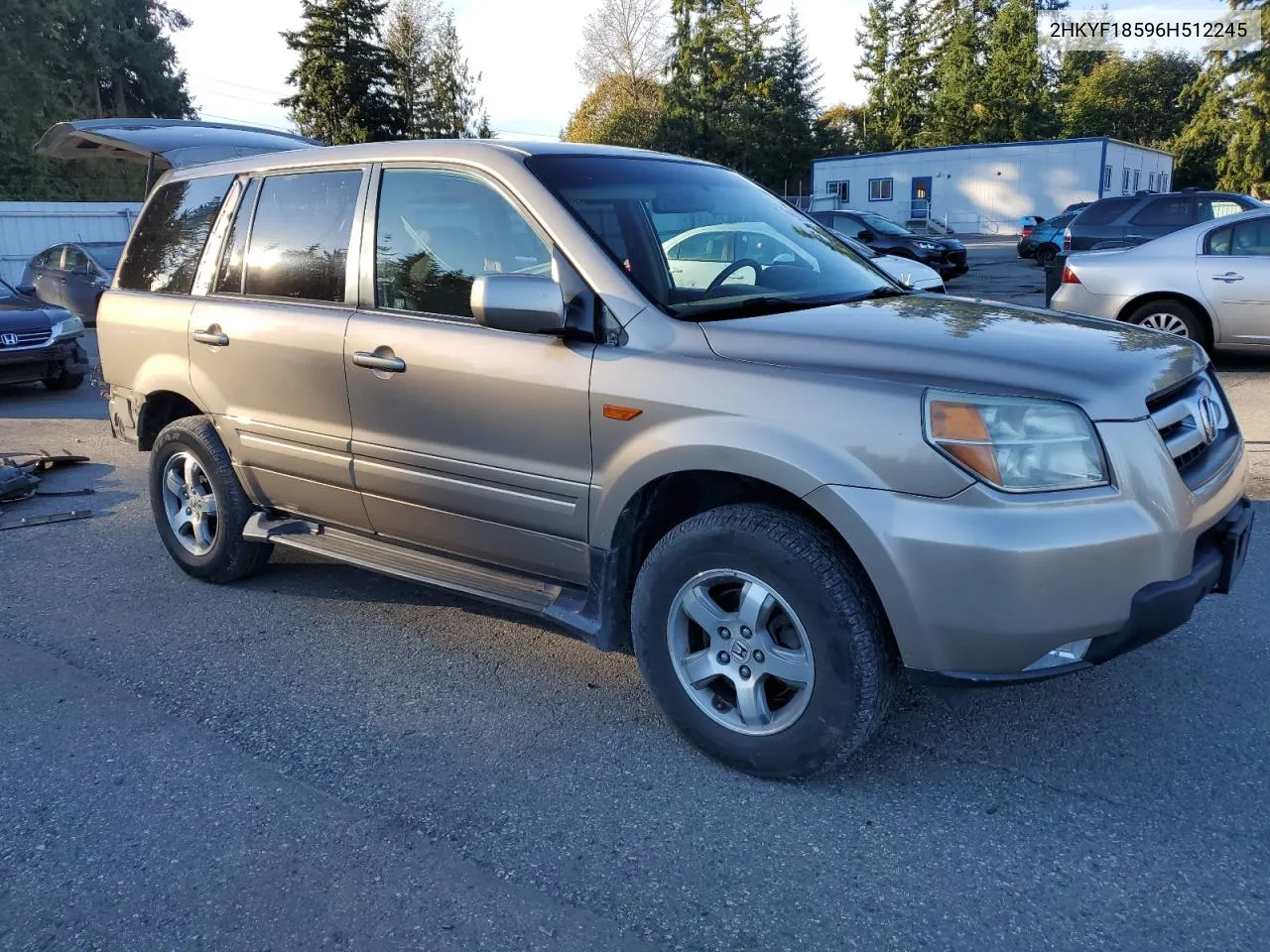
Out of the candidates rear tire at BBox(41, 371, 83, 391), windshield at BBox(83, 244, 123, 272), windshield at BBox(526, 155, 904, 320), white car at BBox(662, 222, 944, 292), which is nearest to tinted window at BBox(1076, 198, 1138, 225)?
windshield at BBox(526, 155, 904, 320)

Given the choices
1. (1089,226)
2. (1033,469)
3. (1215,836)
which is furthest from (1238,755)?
(1089,226)

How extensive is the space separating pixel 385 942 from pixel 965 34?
67114mm

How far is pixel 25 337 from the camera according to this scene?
10656mm

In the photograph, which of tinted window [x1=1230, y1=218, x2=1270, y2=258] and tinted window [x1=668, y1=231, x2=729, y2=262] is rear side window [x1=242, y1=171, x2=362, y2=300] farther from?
tinted window [x1=1230, y1=218, x2=1270, y2=258]

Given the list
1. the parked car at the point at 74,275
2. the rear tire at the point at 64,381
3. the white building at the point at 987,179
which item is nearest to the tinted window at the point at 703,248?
the rear tire at the point at 64,381

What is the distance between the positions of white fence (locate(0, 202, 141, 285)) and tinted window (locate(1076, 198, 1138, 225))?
1823 cm

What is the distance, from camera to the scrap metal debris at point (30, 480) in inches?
244

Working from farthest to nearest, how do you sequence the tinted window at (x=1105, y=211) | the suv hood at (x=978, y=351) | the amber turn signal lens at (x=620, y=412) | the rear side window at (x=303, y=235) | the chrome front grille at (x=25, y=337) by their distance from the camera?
the tinted window at (x=1105, y=211), the chrome front grille at (x=25, y=337), the rear side window at (x=303, y=235), the amber turn signal lens at (x=620, y=412), the suv hood at (x=978, y=351)

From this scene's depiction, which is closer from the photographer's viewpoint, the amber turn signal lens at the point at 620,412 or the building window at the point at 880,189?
the amber turn signal lens at the point at 620,412

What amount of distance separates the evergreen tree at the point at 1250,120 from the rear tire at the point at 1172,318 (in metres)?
48.4

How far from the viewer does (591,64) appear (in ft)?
197

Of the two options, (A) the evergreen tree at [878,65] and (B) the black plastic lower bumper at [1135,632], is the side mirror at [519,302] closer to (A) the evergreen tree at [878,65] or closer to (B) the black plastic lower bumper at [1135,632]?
(B) the black plastic lower bumper at [1135,632]

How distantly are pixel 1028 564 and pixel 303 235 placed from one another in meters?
3.13

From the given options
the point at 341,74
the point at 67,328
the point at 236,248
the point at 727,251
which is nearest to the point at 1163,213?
the point at 727,251
